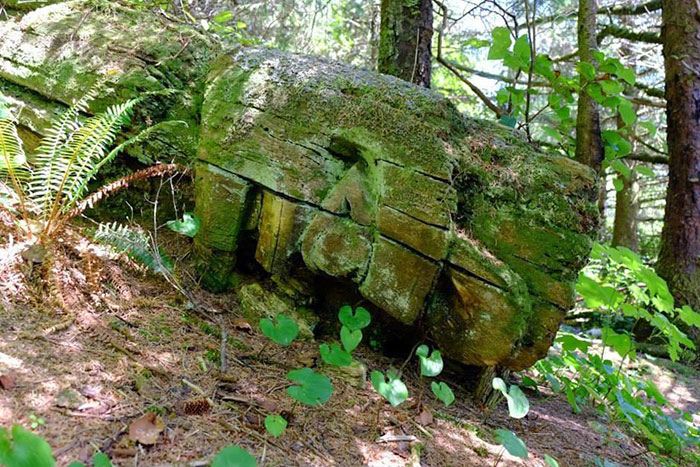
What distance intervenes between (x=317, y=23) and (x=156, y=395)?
25.5 feet

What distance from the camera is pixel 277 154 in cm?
309

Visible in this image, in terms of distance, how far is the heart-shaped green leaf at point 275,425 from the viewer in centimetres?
190

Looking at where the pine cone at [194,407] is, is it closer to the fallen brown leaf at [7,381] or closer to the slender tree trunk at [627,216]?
the fallen brown leaf at [7,381]

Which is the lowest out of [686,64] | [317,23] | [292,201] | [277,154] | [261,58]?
[292,201]

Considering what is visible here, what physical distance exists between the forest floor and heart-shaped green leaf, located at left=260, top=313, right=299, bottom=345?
0.30 meters

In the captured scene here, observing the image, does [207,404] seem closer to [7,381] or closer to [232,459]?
[232,459]

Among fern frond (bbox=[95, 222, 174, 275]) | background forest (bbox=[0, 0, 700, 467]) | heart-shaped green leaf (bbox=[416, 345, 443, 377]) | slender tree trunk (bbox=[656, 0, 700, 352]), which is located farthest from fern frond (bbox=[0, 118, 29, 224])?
slender tree trunk (bbox=[656, 0, 700, 352])

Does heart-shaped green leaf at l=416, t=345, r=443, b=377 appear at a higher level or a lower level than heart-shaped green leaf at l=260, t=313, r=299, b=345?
lower

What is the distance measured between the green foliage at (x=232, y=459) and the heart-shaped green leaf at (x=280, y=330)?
714mm

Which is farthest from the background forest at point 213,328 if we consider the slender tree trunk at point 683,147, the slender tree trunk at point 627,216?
the slender tree trunk at point 627,216

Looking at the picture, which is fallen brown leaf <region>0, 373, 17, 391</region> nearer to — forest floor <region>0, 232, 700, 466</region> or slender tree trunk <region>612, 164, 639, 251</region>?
forest floor <region>0, 232, 700, 466</region>

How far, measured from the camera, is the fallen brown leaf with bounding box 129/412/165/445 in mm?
1727

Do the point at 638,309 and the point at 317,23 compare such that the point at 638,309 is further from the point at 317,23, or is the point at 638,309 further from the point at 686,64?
the point at 317,23

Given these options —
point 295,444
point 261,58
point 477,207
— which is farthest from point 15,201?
point 477,207
